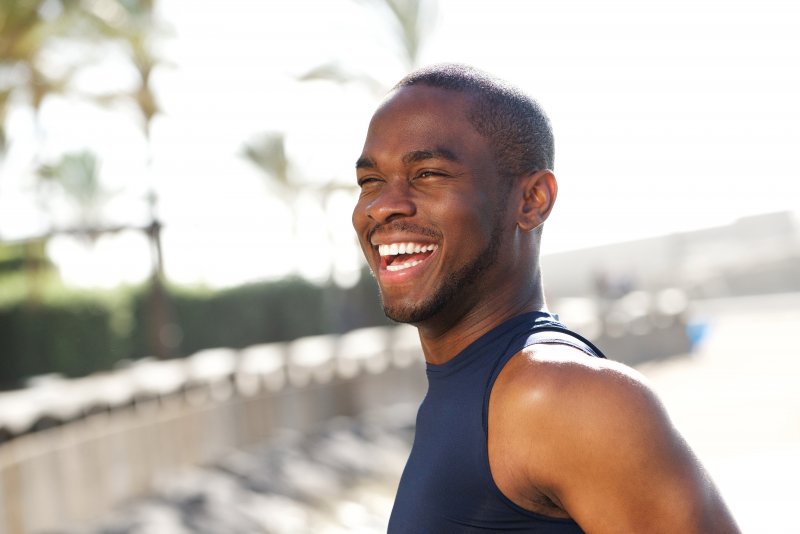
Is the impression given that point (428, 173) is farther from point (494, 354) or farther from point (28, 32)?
point (28, 32)

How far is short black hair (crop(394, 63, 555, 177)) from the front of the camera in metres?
1.68

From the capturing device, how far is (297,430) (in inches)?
420

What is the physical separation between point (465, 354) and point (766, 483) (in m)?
6.61

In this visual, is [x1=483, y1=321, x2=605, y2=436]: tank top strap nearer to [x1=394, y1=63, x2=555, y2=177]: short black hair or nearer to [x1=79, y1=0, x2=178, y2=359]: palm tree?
[x1=394, y1=63, x2=555, y2=177]: short black hair

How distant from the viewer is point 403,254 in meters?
1.74

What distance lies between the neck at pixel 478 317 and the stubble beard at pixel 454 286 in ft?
0.11

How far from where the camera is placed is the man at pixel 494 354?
1331 millimetres

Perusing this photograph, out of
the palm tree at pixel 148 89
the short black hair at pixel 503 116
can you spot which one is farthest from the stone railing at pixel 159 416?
the palm tree at pixel 148 89

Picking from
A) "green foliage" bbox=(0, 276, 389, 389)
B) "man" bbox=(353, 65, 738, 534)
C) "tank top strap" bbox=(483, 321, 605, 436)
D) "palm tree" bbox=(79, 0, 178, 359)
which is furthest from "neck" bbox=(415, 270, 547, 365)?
"green foliage" bbox=(0, 276, 389, 389)

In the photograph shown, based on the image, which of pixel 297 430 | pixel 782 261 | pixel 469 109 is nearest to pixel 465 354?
pixel 469 109

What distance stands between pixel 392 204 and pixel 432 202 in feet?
0.28

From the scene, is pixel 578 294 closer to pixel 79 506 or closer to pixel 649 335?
pixel 649 335

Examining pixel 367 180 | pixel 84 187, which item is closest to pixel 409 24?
pixel 367 180

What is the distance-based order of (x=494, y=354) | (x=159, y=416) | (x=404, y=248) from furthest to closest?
(x=159, y=416) < (x=404, y=248) < (x=494, y=354)
